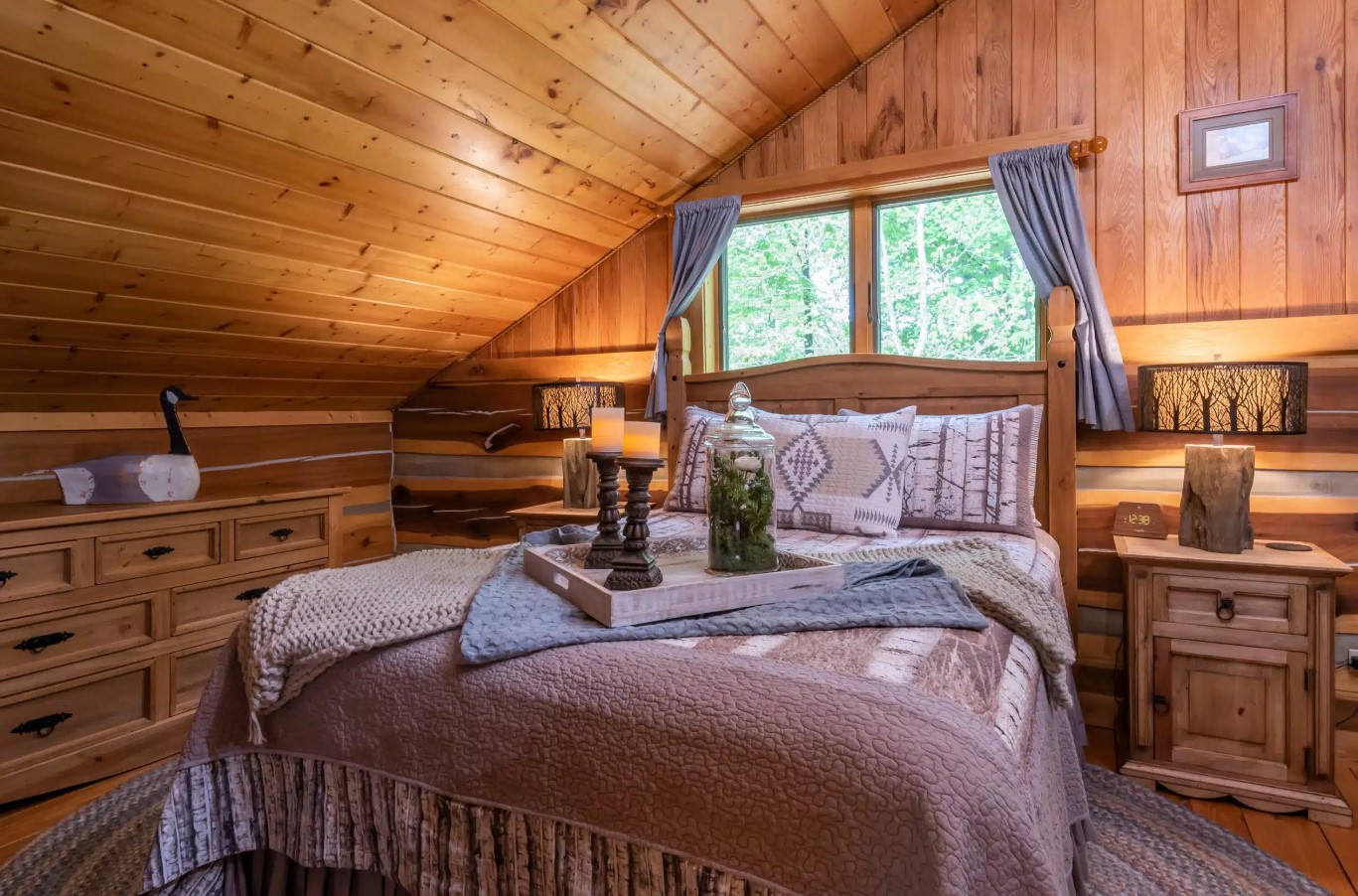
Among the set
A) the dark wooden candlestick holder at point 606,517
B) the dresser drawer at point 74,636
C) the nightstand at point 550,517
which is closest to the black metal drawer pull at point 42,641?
the dresser drawer at point 74,636

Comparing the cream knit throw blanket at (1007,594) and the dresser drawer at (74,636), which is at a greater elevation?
the cream knit throw blanket at (1007,594)

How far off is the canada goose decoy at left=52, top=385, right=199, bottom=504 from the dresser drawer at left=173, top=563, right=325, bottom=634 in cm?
33

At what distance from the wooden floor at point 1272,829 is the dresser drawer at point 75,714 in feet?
0.46

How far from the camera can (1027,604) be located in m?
1.38

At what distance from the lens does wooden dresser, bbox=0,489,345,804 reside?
2.10 meters

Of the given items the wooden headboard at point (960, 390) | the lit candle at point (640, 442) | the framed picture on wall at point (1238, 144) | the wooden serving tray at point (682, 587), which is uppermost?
the framed picture on wall at point (1238, 144)

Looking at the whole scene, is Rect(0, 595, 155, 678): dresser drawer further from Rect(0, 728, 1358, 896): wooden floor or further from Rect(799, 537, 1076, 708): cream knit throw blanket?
Rect(799, 537, 1076, 708): cream knit throw blanket

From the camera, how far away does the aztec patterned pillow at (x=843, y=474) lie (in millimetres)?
2221

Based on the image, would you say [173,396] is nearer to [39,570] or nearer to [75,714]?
[39,570]

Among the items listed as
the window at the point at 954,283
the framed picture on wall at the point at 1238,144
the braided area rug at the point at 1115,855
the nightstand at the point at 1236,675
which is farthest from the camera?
the window at the point at 954,283

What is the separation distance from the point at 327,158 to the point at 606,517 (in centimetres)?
142

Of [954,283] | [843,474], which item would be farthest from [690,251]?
[843,474]

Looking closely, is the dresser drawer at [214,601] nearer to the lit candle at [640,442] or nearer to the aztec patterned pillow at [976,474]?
the lit candle at [640,442]

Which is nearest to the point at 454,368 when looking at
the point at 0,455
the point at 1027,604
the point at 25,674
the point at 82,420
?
the point at 82,420
